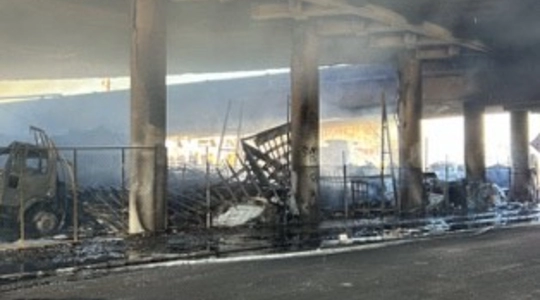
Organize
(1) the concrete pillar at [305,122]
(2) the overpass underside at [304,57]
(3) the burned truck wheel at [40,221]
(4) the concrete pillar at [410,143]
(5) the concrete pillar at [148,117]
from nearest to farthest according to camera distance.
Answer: (5) the concrete pillar at [148,117] < (2) the overpass underside at [304,57] < (3) the burned truck wheel at [40,221] < (1) the concrete pillar at [305,122] < (4) the concrete pillar at [410,143]

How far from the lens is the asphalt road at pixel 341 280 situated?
8.99m

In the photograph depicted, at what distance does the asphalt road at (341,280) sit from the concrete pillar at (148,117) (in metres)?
5.29

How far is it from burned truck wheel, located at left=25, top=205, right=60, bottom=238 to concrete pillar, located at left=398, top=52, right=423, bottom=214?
40.5 feet

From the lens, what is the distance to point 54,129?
44188 millimetres

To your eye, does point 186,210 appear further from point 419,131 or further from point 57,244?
point 419,131

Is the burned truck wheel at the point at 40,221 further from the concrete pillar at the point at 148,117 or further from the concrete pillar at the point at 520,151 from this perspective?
the concrete pillar at the point at 520,151

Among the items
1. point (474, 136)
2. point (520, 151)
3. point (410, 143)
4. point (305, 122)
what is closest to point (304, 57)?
point (305, 122)

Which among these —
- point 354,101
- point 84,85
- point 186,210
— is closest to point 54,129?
point 84,85

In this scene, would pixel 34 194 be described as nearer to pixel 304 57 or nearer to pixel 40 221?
pixel 40 221

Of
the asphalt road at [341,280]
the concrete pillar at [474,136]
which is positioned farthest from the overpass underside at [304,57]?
the asphalt road at [341,280]

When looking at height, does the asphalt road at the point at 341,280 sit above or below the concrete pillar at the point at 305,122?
below

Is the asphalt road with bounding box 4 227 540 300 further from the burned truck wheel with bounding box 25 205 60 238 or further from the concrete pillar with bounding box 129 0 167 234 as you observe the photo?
the burned truck wheel with bounding box 25 205 60 238

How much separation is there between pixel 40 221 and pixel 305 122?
8.52 m

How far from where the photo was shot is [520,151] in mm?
37188
